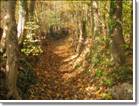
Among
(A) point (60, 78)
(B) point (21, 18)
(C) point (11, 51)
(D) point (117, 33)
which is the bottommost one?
(A) point (60, 78)

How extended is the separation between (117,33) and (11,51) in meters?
0.77

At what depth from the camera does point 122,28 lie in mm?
2895

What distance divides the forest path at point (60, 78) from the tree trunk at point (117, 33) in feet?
0.79

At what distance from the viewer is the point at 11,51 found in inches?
116

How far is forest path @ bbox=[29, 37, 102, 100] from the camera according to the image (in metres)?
2.92

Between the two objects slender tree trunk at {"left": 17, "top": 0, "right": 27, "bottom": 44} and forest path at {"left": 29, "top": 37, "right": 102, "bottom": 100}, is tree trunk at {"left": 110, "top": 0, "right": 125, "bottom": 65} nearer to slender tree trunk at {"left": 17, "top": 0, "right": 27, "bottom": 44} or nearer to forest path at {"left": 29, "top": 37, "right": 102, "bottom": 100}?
forest path at {"left": 29, "top": 37, "right": 102, "bottom": 100}

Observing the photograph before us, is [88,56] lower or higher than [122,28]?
lower

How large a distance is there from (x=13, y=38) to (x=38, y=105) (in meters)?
0.51

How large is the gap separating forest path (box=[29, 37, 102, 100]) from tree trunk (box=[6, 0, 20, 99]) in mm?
144

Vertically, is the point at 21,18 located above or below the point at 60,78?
above

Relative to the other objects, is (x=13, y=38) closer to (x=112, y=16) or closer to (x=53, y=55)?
(x=53, y=55)

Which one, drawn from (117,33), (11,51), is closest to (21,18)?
(11,51)

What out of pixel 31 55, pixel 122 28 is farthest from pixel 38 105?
pixel 122 28

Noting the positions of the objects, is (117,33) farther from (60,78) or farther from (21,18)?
(21,18)
